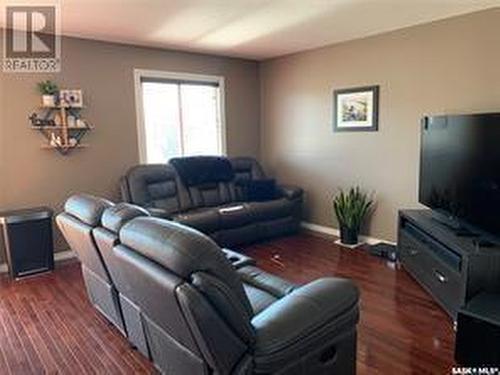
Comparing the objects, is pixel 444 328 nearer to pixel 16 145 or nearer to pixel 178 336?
pixel 178 336

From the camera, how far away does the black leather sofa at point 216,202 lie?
4.39m

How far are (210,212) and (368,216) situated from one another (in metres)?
1.89

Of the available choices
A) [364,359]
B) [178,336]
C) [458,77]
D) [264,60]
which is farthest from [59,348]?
[264,60]

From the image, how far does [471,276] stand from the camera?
8.11ft

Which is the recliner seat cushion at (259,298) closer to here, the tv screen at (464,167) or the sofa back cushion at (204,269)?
the sofa back cushion at (204,269)

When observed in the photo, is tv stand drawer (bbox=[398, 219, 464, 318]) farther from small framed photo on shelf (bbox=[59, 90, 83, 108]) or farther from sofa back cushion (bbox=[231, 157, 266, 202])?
small framed photo on shelf (bbox=[59, 90, 83, 108])

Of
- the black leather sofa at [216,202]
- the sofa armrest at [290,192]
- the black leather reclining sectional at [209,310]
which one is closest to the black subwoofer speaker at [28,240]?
the black leather sofa at [216,202]

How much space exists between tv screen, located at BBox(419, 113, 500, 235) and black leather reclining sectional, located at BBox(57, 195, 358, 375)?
1.65 m

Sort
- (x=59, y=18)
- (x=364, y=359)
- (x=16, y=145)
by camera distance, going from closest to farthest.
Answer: (x=364, y=359)
(x=59, y=18)
(x=16, y=145)

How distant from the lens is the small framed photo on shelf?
409 centimetres

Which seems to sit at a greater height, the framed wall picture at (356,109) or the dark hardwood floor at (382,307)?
the framed wall picture at (356,109)

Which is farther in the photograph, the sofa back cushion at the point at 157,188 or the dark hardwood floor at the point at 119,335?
the sofa back cushion at the point at 157,188

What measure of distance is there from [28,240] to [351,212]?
3.42 m

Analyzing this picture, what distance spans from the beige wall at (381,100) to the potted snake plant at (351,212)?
0.43ft
